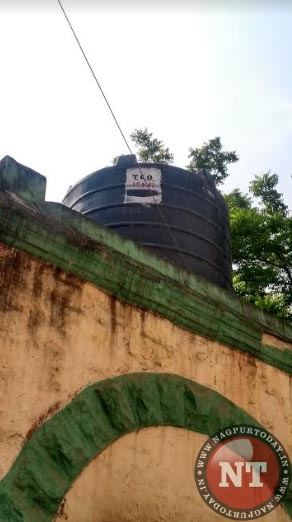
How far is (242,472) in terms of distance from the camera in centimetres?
423

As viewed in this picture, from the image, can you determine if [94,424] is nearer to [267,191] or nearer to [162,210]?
[162,210]

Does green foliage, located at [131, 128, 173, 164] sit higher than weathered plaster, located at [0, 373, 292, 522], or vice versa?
green foliage, located at [131, 128, 173, 164]

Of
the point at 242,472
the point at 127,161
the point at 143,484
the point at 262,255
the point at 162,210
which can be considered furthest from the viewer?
the point at 262,255

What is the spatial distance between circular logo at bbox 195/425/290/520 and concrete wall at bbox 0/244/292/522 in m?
0.09

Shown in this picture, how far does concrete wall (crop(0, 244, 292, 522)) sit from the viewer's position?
3256 mm

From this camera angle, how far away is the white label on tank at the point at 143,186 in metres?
5.81

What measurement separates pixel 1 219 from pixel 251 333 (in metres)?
2.51

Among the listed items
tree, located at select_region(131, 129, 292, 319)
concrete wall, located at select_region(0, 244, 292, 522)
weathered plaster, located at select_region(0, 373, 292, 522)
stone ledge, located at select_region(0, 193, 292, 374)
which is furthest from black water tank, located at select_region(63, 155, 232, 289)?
tree, located at select_region(131, 129, 292, 319)

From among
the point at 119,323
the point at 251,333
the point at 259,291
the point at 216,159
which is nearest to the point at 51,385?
the point at 119,323

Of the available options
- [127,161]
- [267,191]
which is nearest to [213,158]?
[267,191]

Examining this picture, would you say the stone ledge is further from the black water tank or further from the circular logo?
the black water tank

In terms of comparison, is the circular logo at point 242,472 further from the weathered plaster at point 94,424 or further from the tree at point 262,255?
the tree at point 262,255

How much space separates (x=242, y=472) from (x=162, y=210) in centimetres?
275

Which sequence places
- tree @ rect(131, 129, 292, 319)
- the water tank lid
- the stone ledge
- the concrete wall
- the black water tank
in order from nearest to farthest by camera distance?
the concrete wall, the stone ledge, the black water tank, the water tank lid, tree @ rect(131, 129, 292, 319)
